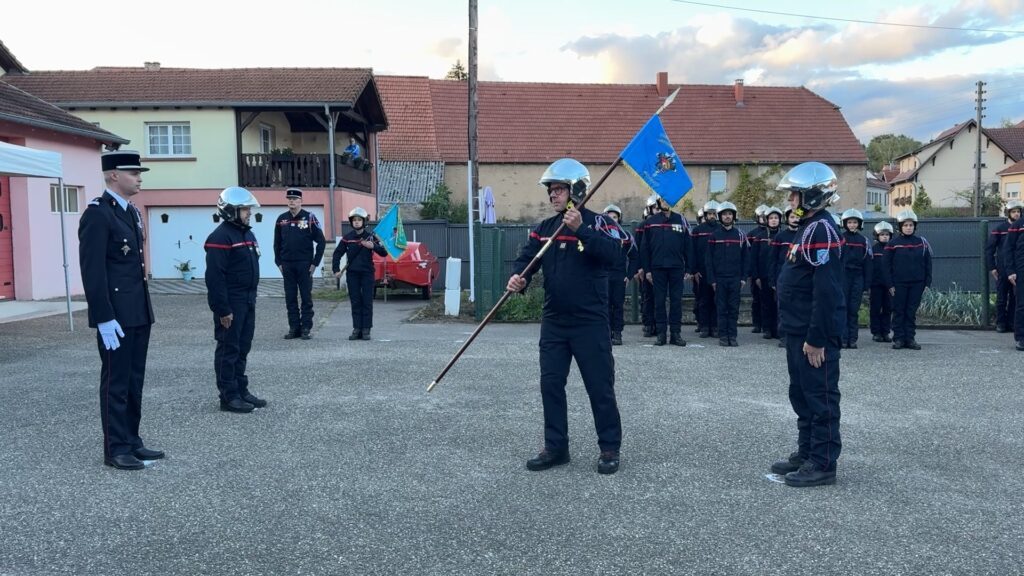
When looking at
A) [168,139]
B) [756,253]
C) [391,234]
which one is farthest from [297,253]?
[168,139]

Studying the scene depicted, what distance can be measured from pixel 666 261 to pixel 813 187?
6674 mm

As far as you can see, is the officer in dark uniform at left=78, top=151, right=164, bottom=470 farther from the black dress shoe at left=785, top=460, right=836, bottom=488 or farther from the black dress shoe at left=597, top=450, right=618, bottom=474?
the black dress shoe at left=785, top=460, right=836, bottom=488

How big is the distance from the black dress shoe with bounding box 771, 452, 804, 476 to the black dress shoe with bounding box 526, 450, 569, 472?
1.45m

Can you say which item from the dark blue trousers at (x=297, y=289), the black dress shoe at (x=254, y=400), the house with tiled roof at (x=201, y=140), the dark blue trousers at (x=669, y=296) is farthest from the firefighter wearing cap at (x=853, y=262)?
the house with tiled roof at (x=201, y=140)

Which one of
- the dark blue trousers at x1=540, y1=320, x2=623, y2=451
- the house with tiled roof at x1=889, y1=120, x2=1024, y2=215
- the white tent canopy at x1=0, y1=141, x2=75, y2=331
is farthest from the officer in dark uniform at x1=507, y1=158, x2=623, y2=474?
the house with tiled roof at x1=889, y1=120, x2=1024, y2=215

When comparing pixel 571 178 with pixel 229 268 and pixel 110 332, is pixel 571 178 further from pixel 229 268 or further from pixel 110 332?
pixel 229 268

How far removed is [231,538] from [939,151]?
78.1 meters

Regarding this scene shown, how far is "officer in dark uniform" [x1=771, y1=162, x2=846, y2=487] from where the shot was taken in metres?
5.51

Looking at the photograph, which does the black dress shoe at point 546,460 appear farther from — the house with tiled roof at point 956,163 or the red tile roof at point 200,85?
the house with tiled roof at point 956,163

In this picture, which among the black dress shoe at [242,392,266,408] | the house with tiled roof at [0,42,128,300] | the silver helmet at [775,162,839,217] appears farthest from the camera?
the house with tiled roof at [0,42,128,300]

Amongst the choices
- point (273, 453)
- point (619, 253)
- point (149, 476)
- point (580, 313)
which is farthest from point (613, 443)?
point (149, 476)

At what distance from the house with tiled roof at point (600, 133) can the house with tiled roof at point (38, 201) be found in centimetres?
1539

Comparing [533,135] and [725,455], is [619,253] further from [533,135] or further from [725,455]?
[533,135]

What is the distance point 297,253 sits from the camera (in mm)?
12641
